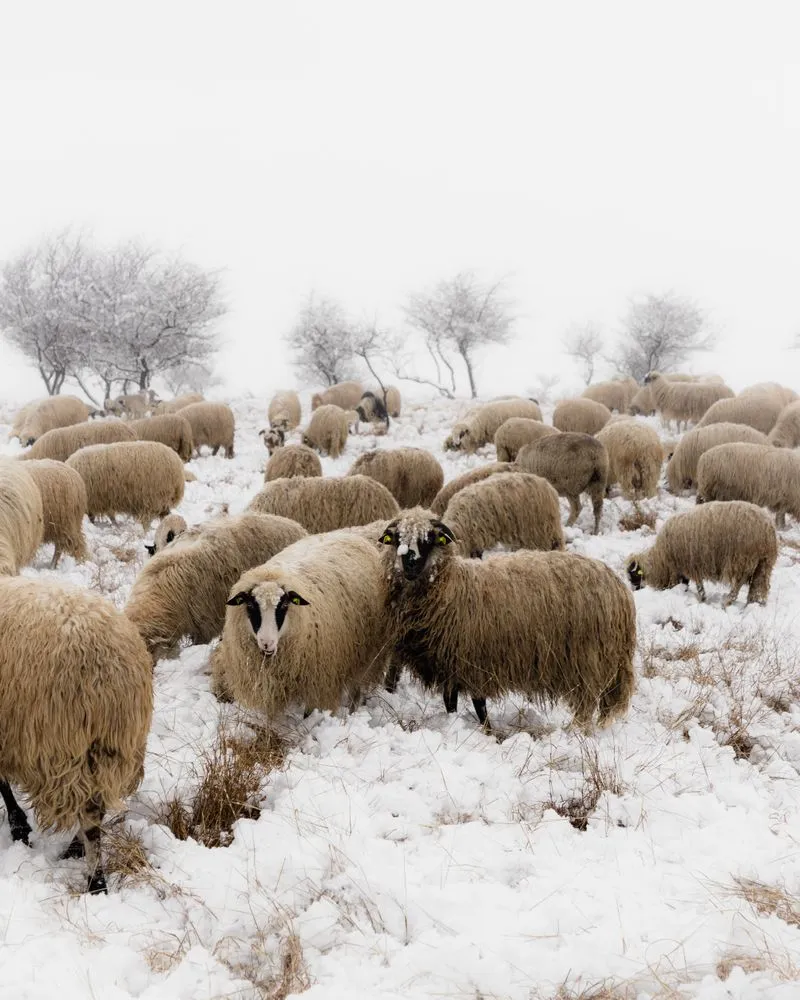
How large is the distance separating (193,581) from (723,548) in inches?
253

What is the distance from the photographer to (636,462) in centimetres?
1289

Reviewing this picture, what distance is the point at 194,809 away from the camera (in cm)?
357

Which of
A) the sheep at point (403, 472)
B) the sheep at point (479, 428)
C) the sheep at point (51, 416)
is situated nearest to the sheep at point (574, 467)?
the sheep at point (403, 472)

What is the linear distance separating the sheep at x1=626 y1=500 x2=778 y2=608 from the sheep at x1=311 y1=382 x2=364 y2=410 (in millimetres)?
21076

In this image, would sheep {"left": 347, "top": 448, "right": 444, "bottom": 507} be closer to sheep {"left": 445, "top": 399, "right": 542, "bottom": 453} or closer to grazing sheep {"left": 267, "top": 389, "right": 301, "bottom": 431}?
sheep {"left": 445, "top": 399, "right": 542, "bottom": 453}

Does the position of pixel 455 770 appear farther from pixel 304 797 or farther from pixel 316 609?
pixel 316 609

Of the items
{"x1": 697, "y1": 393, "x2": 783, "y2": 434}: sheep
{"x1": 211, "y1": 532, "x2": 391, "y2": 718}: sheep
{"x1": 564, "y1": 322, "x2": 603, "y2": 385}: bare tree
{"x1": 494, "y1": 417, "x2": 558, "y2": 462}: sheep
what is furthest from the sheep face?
{"x1": 564, "y1": 322, "x2": 603, "y2": 385}: bare tree

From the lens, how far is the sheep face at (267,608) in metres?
4.45

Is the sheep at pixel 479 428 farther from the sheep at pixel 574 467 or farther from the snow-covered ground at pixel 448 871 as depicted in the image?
the snow-covered ground at pixel 448 871

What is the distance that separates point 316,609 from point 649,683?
308 cm

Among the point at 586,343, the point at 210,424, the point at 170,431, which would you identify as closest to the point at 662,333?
the point at 586,343

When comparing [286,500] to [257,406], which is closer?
[286,500]

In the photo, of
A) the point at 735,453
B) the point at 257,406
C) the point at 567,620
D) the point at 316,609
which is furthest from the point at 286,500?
the point at 257,406

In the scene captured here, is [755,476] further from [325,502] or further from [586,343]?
[586,343]
